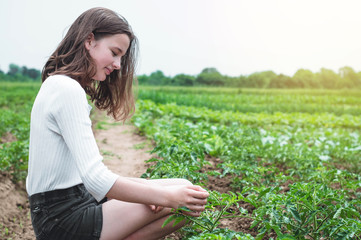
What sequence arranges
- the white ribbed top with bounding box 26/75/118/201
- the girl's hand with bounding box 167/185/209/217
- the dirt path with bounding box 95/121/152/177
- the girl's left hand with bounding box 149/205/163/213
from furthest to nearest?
the dirt path with bounding box 95/121/152/177, the girl's left hand with bounding box 149/205/163/213, the girl's hand with bounding box 167/185/209/217, the white ribbed top with bounding box 26/75/118/201

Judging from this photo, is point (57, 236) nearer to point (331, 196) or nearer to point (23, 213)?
point (331, 196)

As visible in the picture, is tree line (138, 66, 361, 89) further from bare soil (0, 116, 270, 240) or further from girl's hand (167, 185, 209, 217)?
girl's hand (167, 185, 209, 217)

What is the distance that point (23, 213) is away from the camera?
3.34 m

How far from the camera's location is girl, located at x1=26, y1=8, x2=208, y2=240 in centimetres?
164

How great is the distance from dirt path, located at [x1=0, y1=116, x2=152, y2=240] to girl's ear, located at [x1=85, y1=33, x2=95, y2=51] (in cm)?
183

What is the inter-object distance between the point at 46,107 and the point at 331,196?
1669mm

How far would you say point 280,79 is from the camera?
80.6ft

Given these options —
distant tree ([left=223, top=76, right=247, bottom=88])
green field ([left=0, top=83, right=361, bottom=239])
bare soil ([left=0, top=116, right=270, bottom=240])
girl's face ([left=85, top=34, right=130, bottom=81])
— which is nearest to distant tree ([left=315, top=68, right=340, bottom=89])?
distant tree ([left=223, top=76, right=247, bottom=88])

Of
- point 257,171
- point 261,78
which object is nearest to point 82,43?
point 257,171

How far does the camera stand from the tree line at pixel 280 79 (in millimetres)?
23969

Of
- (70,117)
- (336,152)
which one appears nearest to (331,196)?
(70,117)

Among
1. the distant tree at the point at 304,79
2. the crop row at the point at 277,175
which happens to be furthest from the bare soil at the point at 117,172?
the distant tree at the point at 304,79

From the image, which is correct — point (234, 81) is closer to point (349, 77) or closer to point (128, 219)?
point (349, 77)

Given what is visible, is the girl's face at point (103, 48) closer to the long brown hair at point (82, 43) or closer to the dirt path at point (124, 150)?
the long brown hair at point (82, 43)
